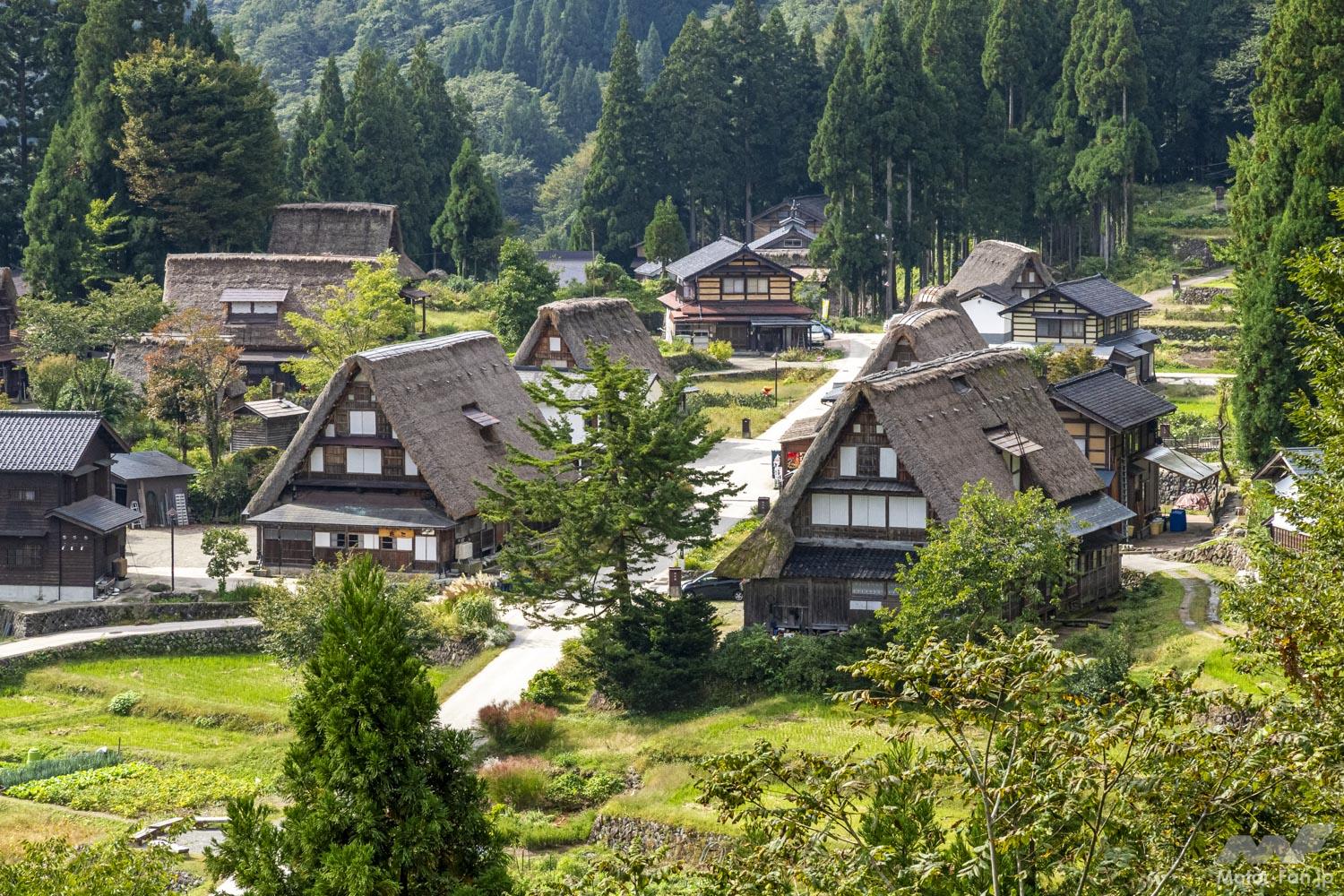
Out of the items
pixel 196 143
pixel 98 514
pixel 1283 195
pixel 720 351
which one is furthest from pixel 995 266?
pixel 98 514

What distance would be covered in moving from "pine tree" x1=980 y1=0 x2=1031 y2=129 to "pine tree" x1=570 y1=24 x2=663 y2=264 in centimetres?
1654

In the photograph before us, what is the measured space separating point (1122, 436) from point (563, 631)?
14616 millimetres

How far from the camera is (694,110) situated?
93.4 m

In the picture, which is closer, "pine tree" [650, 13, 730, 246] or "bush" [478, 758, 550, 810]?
"bush" [478, 758, 550, 810]

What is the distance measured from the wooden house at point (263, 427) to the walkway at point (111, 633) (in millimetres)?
13455

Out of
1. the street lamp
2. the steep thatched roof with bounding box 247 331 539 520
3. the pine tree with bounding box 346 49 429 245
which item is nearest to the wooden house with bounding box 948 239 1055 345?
the pine tree with bounding box 346 49 429 245

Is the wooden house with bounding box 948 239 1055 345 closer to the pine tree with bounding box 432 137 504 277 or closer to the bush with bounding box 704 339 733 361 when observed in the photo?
the bush with bounding box 704 339 733 361

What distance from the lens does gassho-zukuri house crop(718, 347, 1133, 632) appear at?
39281mm

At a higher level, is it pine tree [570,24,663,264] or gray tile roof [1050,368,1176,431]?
pine tree [570,24,663,264]

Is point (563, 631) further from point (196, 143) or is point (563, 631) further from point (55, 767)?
point (196, 143)

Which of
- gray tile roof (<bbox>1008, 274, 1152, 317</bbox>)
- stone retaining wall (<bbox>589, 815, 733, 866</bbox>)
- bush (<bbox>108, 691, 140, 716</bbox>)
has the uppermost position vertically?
gray tile roof (<bbox>1008, 274, 1152, 317</bbox>)

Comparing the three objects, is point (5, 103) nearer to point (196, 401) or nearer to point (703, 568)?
point (196, 401)

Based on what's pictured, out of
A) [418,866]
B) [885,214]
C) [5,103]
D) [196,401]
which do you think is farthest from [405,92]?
[418,866]

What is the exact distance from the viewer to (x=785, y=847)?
657 inches
